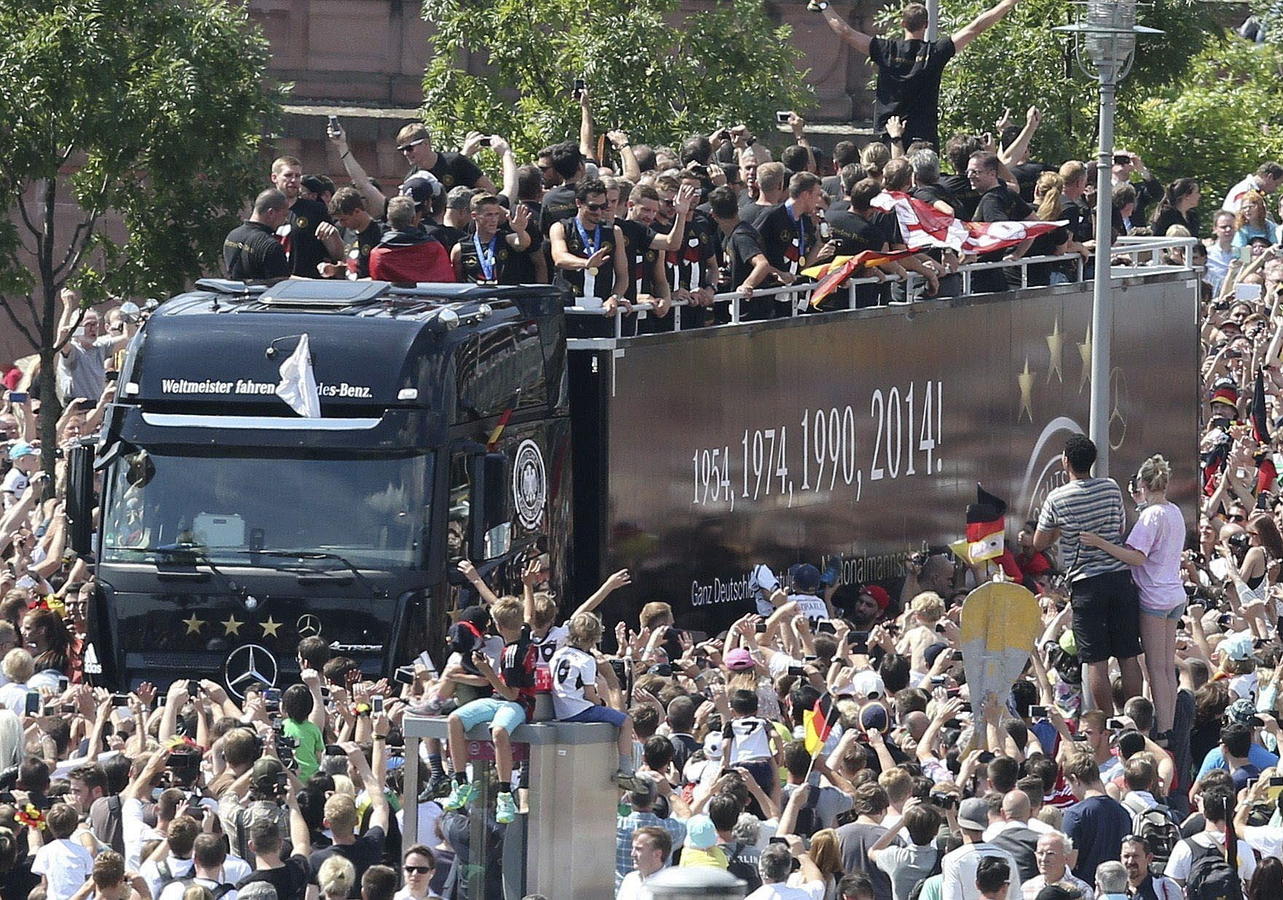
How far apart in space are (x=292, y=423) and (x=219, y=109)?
8.40 m

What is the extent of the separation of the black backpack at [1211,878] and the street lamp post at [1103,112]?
270 inches

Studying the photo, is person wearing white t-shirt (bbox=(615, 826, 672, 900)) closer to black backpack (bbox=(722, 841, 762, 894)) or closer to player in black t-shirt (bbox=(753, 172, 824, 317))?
black backpack (bbox=(722, 841, 762, 894))

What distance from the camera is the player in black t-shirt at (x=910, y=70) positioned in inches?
1055

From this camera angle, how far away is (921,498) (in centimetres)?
2422

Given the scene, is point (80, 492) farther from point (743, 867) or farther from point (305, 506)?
point (743, 867)

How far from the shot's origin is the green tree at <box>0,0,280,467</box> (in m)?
25.6

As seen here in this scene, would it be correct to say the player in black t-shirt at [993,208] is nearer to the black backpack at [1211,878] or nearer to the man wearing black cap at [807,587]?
the man wearing black cap at [807,587]

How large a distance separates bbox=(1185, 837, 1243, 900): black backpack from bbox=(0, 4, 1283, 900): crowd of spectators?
0.6 inches

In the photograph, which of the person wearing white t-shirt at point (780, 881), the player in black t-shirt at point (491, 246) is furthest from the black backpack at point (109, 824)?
the player in black t-shirt at point (491, 246)

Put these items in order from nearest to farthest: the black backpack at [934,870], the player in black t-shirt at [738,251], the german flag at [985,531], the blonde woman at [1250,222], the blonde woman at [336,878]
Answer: the blonde woman at [336,878] → the black backpack at [934,870] → the german flag at [985,531] → the player in black t-shirt at [738,251] → the blonde woman at [1250,222]

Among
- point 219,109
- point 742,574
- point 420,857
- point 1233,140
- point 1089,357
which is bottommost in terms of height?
point 420,857

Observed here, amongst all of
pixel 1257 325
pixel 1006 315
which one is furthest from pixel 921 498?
pixel 1257 325

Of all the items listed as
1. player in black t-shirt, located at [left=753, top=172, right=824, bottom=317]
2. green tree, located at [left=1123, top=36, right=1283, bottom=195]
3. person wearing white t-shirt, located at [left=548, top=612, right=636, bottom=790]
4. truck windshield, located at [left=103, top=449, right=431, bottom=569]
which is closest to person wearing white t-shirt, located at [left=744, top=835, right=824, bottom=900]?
person wearing white t-shirt, located at [left=548, top=612, right=636, bottom=790]

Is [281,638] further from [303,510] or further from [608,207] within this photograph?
[608,207]
